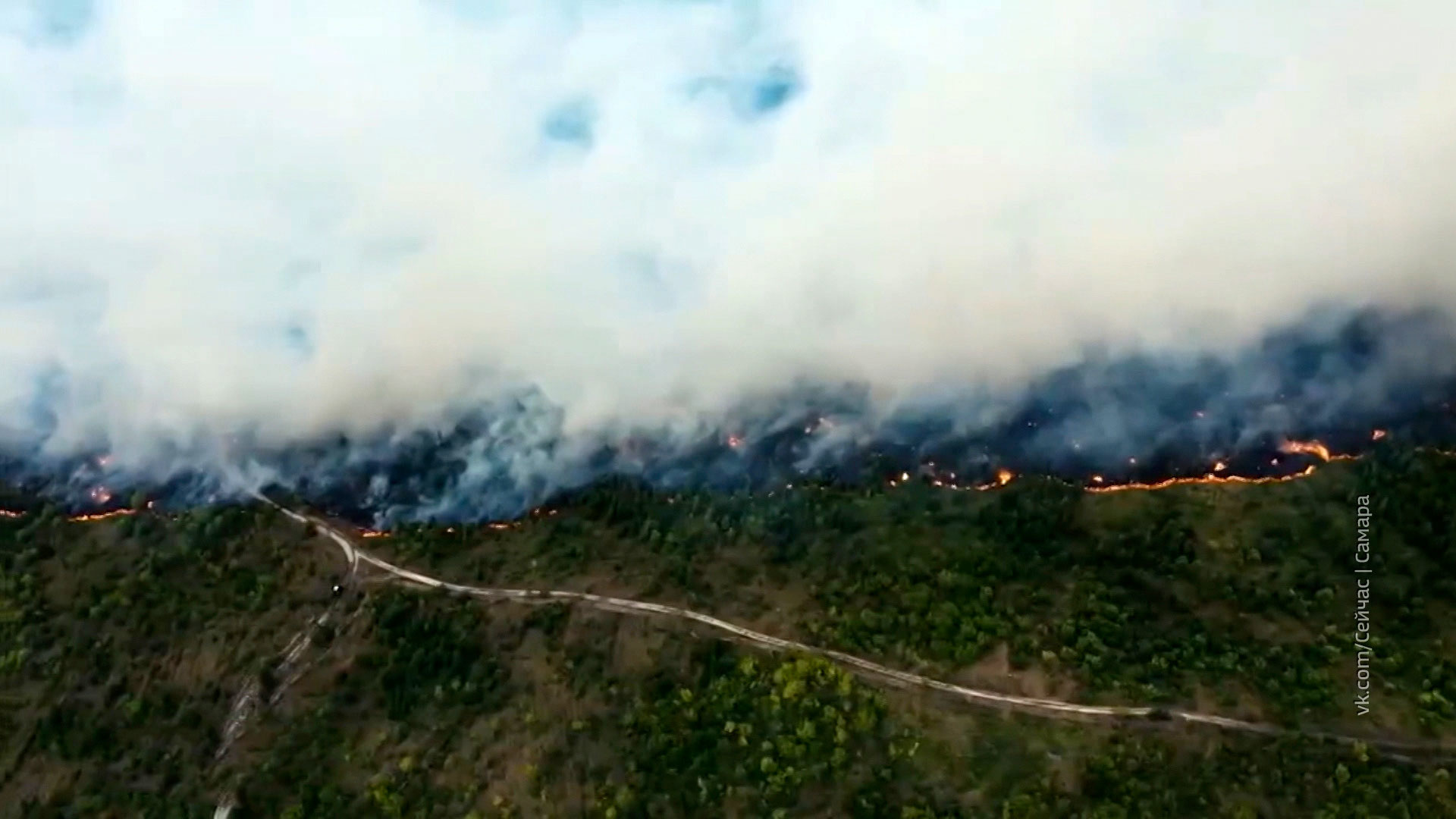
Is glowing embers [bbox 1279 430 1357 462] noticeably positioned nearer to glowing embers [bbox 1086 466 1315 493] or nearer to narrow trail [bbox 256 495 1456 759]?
glowing embers [bbox 1086 466 1315 493]

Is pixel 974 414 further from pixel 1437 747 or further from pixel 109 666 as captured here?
pixel 109 666

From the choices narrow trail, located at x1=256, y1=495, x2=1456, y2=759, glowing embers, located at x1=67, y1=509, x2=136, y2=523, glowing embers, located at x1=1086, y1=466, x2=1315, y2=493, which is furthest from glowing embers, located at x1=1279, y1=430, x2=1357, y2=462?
glowing embers, located at x1=67, y1=509, x2=136, y2=523

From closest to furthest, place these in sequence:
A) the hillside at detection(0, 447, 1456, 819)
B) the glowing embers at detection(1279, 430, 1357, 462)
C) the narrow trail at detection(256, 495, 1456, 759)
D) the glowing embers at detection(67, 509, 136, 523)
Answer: the narrow trail at detection(256, 495, 1456, 759) → the hillside at detection(0, 447, 1456, 819) → the glowing embers at detection(1279, 430, 1357, 462) → the glowing embers at detection(67, 509, 136, 523)

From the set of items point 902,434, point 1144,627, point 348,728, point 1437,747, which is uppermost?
point 902,434

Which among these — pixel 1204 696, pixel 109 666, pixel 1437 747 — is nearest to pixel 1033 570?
pixel 1204 696

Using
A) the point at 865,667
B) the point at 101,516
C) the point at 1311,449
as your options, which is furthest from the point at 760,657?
the point at 101,516
